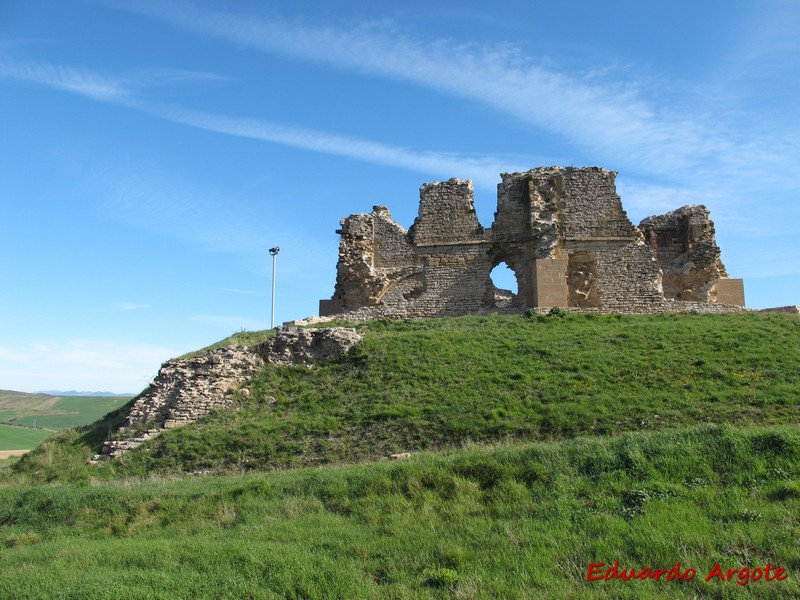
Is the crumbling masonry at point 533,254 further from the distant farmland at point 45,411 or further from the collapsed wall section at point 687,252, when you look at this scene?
the distant farmland at point 45,411

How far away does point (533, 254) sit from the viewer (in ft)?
82.7

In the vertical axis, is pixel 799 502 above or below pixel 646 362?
below

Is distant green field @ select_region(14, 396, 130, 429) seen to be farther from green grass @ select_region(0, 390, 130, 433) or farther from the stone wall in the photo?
the stone wall

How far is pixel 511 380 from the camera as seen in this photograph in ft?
53.0

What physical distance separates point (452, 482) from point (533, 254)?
16.7 m

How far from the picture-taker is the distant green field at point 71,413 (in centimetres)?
7031

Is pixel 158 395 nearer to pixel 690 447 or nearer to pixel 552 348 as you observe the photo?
pixel 552 348

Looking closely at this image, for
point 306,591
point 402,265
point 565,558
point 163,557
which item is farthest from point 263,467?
point 402,265

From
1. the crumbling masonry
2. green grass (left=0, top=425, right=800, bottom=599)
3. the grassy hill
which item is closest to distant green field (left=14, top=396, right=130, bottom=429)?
the crumbling masonry

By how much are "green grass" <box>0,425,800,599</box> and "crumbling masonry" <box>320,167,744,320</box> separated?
14652 millimetres

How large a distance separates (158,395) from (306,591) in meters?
11.9

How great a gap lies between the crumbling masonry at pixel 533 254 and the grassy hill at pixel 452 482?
20.8ft

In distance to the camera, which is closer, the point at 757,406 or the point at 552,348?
the point at 757,406

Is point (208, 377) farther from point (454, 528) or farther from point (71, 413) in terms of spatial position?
point (71, 413)
